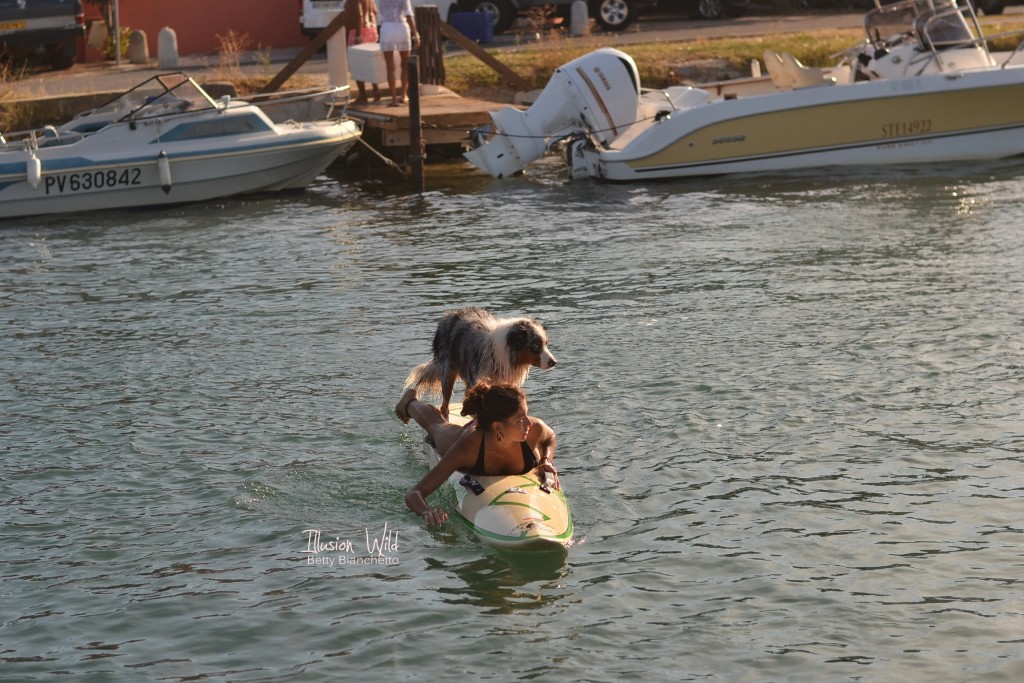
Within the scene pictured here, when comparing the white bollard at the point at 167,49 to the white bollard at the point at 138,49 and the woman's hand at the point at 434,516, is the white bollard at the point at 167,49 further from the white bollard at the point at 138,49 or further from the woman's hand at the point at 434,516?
the woman's hand at the point at 434,516

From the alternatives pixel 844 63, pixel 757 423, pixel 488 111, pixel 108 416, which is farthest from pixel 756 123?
pixel 108 416

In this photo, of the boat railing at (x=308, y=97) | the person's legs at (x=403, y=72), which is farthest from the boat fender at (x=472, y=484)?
the person's legs at (x=403, y=72)

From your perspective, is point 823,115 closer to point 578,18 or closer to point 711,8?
point 578,18

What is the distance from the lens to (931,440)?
10.6 meters

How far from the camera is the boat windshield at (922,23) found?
21594 mm

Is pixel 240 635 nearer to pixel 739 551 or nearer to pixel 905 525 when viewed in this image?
pixel 739 551

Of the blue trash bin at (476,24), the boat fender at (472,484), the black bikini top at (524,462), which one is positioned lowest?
the boat fender at (472,484)

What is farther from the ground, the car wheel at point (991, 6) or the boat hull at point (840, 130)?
the car wheel at point (991, 6)

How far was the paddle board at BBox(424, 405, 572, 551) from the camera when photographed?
8656mm

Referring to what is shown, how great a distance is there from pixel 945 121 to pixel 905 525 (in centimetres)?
1397

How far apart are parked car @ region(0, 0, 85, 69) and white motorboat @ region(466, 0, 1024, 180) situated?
10624 millimetres

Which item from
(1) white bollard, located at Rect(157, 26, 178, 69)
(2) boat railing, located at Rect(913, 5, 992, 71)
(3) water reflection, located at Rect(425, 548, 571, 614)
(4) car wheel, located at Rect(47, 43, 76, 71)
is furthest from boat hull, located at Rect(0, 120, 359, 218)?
(3) water reflection, located at Rect(425, 548, 571, 614)

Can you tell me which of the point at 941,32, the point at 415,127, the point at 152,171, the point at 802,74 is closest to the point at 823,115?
the point at 802,74

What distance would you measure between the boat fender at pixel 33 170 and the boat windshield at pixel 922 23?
1264 centimetres
